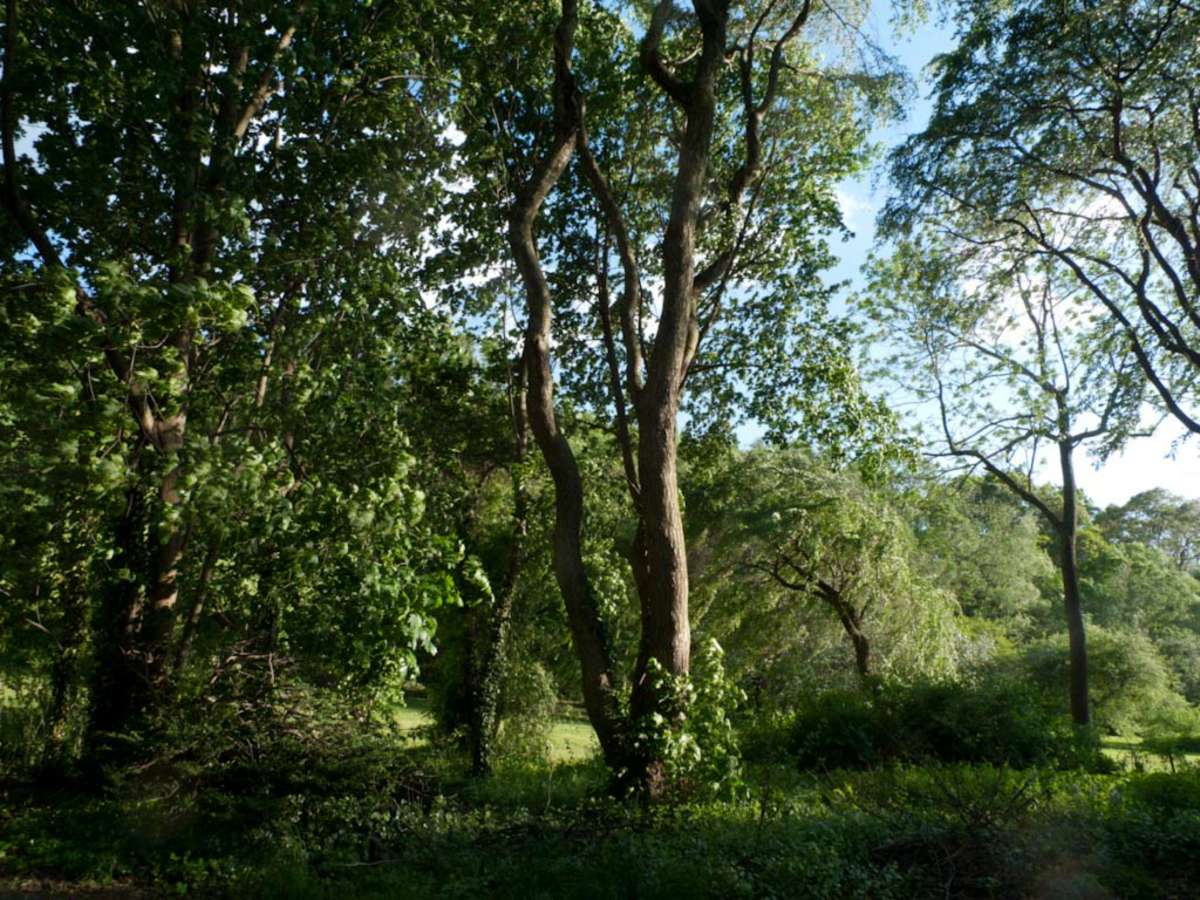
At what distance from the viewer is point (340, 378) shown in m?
7.12

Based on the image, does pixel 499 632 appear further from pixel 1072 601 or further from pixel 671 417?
pixel 1072 601

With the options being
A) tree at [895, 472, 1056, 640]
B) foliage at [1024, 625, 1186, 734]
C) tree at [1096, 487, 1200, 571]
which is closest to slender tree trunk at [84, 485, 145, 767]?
tree at [895, 472, 1056, 640]

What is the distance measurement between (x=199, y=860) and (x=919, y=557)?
15.0 meters

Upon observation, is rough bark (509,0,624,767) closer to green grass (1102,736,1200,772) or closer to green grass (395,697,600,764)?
green grass (395,697,600,764)

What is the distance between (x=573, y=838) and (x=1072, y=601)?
14.7 meters

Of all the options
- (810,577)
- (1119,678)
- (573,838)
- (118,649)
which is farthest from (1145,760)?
(118,649)

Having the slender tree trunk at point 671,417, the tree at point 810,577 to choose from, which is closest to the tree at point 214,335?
the slender tree trunk at point 671,417

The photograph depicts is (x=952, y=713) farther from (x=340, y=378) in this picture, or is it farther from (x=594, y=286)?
(x=340, y=378)

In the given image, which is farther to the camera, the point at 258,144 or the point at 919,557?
the point at 919,557

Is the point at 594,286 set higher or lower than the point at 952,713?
higher

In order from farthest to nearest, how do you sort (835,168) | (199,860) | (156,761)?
(835,168) < (156,761) < (199,860)

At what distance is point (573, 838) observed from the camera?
6398 mm

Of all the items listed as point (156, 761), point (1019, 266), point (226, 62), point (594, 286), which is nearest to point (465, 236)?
point (594, 286)

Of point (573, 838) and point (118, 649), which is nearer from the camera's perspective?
point (573, 838)
